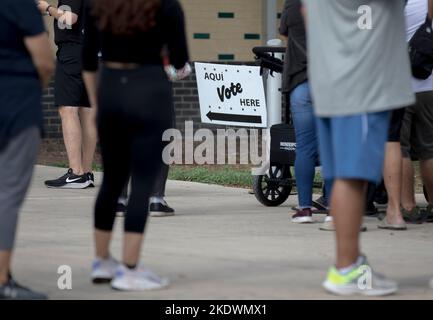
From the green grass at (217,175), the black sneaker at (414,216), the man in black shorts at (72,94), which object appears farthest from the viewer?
the green grass at (217,175)

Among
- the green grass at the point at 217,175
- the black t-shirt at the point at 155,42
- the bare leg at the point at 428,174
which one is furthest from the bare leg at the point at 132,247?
the green grass at the point at 217,175

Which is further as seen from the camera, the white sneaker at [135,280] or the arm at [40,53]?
the white sneaker at [135,280]

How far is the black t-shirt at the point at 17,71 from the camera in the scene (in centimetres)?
625

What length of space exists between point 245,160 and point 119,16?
9362mm

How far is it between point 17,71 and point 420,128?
14.1ft

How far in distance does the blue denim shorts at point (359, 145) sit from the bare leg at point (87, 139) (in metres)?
6.01

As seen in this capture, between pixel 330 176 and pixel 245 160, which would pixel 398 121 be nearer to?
pixel 330 176

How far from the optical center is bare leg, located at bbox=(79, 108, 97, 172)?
1242 centimetres

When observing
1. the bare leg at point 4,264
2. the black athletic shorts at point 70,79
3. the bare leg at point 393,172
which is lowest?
the bare leg at point 4,264

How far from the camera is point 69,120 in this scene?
12.4m

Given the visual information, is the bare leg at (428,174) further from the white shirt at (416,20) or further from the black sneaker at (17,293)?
the black sneaker at (17,293)

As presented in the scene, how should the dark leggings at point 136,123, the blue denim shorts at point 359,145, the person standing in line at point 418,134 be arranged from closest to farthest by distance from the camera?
the blue denim shorts at point 359,145 → the dark leggings at point 136,123 → the person standing in line at point 418,134

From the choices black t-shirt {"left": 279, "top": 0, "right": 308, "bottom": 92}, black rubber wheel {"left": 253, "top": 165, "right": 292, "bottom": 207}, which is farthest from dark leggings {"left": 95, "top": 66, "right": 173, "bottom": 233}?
black rubber wheel {"left": 253, "top": 165, "right": 292, "bottom": 207}

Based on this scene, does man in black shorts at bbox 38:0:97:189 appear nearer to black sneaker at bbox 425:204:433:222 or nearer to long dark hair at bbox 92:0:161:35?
black sneaker at bbox 425:204:433:222
